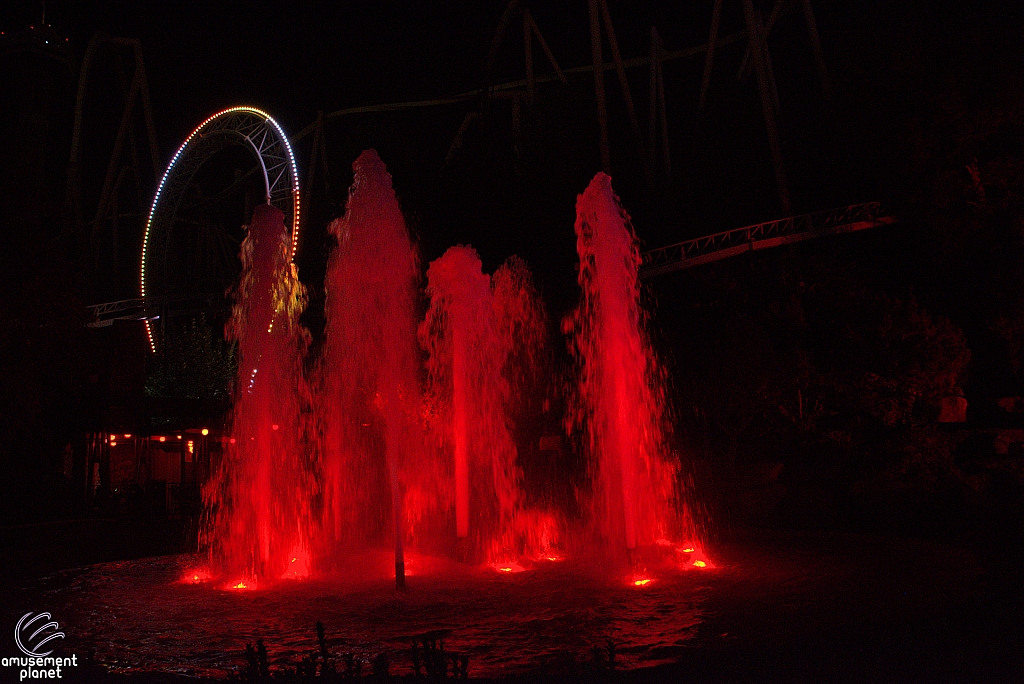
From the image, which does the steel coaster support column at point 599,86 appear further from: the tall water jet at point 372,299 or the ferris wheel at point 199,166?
the tall water jet at point 372,299

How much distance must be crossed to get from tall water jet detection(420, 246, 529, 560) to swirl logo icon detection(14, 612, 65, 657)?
5.63 meters

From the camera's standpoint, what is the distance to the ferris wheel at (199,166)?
26.7m

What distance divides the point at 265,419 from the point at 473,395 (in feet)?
10.6

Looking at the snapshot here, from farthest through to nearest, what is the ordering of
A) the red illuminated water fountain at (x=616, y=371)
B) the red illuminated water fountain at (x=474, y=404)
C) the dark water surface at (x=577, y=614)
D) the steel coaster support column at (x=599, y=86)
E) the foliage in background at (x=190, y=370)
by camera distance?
the foliage in background at (x=190, y=370), the steel coaster support column at (x=599, y=86), the red illuminated water fountain at (x=474, y=404), the red illuminated water fountain at (x=616, y=371), the dark water surface at (x=577, y=614)

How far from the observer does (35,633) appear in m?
7.11

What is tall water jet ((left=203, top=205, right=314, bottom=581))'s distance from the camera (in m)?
10.7

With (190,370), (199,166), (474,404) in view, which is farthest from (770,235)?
(199,166)

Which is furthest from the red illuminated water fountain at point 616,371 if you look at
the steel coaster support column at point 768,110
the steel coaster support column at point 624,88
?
the steel coaster support column at point 624,88

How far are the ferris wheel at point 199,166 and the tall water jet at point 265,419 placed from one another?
15003 mm

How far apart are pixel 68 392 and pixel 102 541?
6504 mm

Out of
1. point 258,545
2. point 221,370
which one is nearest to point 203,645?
point 258,545

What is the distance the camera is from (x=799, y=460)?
17734 mm

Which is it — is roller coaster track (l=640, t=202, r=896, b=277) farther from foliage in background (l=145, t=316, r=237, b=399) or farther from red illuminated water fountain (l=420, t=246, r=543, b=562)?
foliage in background (l=145, t=316, r=237, b=399)

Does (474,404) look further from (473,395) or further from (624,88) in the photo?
(624,88)
